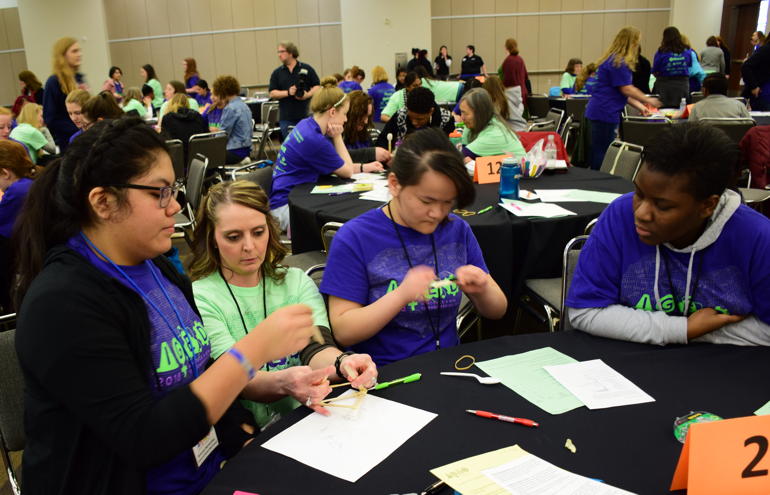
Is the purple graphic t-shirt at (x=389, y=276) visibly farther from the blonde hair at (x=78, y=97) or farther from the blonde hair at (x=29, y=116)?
the blonde hair at (x=29, y=116)

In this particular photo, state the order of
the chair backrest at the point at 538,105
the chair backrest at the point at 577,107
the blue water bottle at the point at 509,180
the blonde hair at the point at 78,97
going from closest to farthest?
the blue water bottle at the point at 509,180 → the blonde hair at the point at 78,97 → the chair backrest at the point at 577,107 → the chair backrest at the point at 538,105

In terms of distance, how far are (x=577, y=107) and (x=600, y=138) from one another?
2.45m

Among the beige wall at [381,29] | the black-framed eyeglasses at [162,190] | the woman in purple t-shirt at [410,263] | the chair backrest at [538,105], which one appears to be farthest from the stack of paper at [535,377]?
the beige wall at [381,29]

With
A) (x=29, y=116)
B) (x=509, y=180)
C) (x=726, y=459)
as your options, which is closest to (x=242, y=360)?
(x=726, y=459)

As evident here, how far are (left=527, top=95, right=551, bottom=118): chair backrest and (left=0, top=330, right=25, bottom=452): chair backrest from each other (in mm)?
9388

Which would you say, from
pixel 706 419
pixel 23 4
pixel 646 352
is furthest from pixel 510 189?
pixel 23 4

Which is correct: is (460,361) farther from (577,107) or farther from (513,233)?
(577,107)

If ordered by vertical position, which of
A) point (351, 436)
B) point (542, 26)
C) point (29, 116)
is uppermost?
point (542, 26)

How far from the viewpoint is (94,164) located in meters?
1.21

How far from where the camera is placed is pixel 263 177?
4000mm

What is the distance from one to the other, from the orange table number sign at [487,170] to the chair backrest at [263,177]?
1.39 m

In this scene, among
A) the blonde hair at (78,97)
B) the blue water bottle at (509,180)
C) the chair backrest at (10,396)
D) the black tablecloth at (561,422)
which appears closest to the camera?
the black tablecloth at (561,422)

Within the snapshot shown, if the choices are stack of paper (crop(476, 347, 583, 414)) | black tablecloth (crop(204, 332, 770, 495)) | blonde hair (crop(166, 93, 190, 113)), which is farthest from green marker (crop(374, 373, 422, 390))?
blonde hair (crop(166, 93, 190, 113))

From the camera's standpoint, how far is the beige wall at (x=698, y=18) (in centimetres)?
1368
